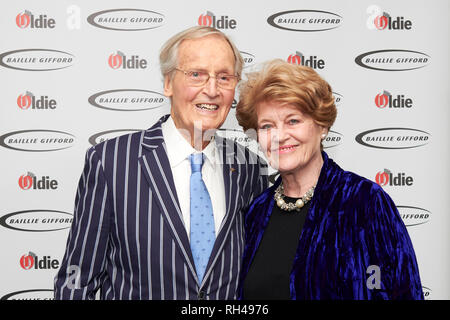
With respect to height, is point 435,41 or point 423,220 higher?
point 435,41

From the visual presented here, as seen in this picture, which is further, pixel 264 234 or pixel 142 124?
pixel 142 124

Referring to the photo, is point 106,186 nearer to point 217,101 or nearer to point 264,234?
point 217,101

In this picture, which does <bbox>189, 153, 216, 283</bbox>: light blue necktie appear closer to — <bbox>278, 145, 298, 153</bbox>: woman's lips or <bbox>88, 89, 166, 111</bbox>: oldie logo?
<bbox>278, 145, 298, 153</bbox>: woman's lips

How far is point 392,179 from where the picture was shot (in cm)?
220

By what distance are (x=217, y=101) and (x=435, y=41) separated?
4.99 feet

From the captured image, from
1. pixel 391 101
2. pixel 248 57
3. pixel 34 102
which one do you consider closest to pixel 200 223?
pixel 248 57

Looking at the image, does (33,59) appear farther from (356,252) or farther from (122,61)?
(356,252)

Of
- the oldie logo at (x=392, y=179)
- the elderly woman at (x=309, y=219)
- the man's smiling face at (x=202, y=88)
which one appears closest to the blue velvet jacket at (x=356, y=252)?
the elderly woman at (x=309, y=219)

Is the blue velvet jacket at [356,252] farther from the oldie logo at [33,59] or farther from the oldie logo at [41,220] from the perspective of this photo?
the oldie logo at [33,59]

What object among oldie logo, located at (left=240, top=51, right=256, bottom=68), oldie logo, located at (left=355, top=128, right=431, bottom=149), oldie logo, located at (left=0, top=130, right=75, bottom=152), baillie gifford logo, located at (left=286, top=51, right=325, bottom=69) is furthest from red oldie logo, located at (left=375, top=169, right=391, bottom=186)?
oldie logo, located at (left=0, top=130, right=75, bottom=152)

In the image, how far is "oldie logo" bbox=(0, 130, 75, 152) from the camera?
2.12 m

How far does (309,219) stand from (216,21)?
1.30 m
